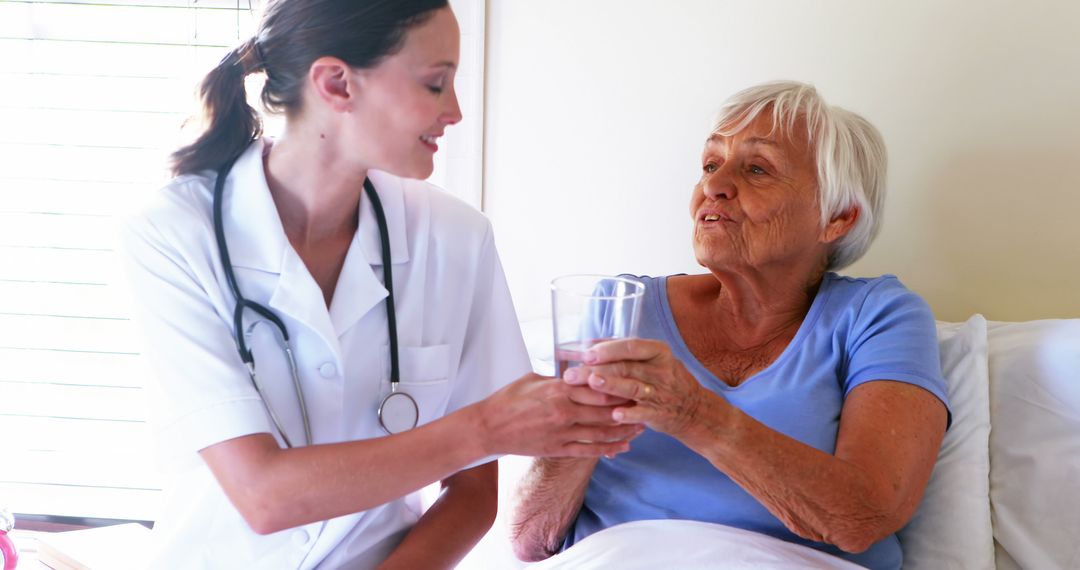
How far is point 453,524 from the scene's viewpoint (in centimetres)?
156

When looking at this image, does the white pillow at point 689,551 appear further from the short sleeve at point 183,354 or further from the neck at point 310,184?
the neck at point 310,184

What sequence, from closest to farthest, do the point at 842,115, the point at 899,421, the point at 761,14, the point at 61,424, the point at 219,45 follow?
the point at 899,421, the point at 842,115, the point at 761,14, the point at 219,45, the point at 61,424

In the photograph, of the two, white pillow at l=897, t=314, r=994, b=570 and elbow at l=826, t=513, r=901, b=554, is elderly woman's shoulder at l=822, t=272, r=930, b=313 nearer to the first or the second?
white pillow at l=897, t=314, r=994, b=570

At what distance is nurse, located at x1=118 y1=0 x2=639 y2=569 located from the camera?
1.26m

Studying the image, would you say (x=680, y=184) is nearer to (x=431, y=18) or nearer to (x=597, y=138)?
(x=597, y=138)

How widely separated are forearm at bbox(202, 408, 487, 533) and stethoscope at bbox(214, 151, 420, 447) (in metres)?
0.14

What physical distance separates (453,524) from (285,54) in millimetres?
785

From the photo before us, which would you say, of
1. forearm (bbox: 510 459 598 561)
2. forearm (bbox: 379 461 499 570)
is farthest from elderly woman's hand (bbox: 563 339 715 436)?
forearm (bbox: 379 461 499 570)

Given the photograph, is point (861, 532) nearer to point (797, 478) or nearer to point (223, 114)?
point (797, 478)

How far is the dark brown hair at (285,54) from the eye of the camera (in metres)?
1.35

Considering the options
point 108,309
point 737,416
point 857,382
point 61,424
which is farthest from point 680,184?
point 61,424

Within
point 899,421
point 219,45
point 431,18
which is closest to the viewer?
point 431,18

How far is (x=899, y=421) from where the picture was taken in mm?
1517

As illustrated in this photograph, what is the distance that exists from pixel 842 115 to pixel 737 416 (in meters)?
0.70
